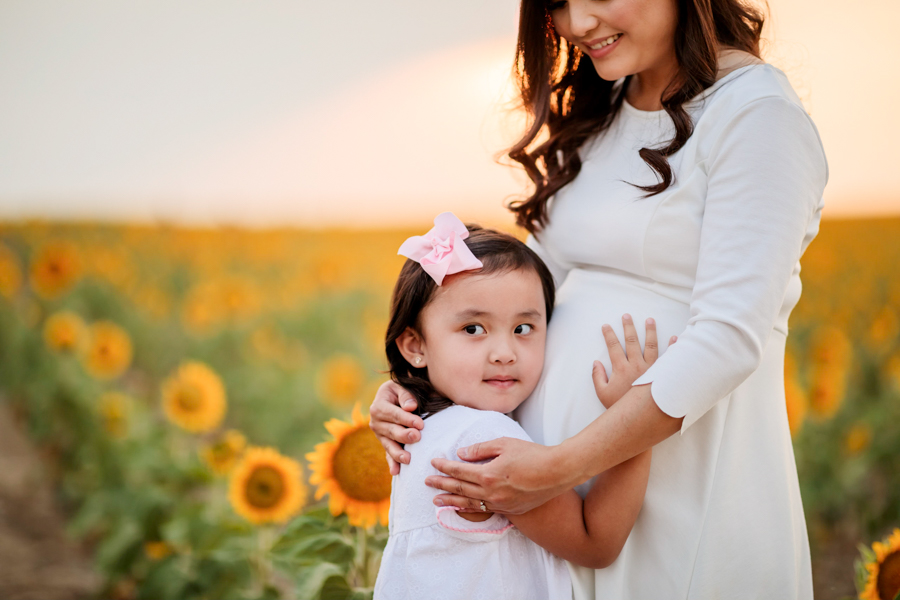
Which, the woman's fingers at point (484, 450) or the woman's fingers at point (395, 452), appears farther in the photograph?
the woman's fingers at point (395, 452)

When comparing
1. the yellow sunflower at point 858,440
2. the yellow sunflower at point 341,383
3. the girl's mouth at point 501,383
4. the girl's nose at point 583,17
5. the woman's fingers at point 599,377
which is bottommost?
the yellow sunflower at point 858,440

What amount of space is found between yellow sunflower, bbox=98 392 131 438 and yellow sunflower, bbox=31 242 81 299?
1147mm

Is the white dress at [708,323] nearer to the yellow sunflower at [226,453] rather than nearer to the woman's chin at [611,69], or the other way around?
the woman's chin at [611,69]

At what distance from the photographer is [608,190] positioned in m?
1.57

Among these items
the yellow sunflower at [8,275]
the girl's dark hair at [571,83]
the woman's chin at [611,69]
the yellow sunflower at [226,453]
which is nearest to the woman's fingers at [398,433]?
the girl's dark hair at [571,83]

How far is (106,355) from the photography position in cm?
336

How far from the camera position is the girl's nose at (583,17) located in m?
1.48

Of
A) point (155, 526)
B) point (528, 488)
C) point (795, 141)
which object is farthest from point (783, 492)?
point (155, 526)

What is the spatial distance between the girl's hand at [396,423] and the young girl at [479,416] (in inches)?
1.1

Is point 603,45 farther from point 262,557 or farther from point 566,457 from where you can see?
point 262,557

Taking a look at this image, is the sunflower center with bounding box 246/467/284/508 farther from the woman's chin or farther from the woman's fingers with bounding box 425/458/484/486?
the woman's chin

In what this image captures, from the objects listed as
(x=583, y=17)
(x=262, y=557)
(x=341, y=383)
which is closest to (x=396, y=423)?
(x=583, y=17)

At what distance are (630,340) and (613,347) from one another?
39 mm

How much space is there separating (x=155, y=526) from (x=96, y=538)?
3.07ft
